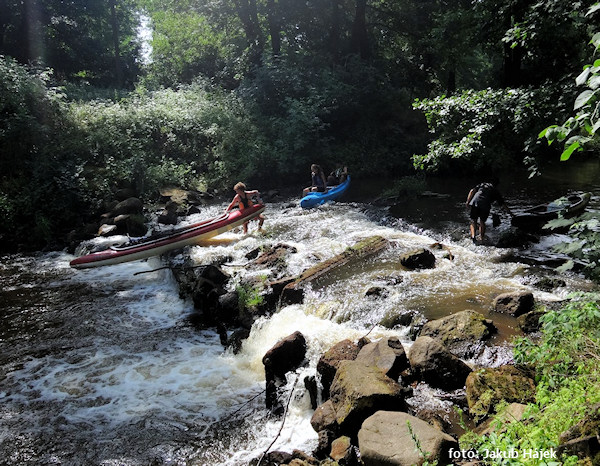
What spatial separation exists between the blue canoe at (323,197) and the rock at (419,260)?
598 centimetres

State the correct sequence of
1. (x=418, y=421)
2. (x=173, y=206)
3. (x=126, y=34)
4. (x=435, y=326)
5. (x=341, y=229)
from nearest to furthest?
1. (x=418, y=421)
2. (x=435, y=326)
3. (x=341, y=229)
4. (x=173, y=206)
5. (x=126, y=34)

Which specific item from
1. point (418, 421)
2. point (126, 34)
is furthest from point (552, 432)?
point (126, 34)

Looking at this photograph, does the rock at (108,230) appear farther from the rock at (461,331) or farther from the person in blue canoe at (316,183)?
the rock at (461,331)

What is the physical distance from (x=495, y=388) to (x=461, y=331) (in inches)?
48.7

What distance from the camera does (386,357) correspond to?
15.8ft

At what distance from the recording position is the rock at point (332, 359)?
5.04 metres

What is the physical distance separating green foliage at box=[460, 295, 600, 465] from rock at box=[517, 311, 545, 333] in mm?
1399

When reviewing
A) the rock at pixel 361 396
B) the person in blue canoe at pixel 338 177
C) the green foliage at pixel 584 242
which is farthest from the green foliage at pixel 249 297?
the person in blue canoe at pixel 338 177

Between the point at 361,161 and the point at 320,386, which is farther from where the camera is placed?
the point at 361,161

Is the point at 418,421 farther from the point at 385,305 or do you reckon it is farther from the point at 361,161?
the point at 361,161

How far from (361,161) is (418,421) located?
15.4 meters

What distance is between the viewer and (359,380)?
Result: 4340 mm

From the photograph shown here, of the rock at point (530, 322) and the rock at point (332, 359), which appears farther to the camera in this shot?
the rock at point (530, 322)

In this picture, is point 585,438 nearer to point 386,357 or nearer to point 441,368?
point 441,368
